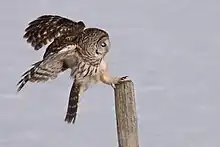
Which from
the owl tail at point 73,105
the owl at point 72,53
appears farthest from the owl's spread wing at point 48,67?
the owl tail at point 73,105

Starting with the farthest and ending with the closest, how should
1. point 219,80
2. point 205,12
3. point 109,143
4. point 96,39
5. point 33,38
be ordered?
point 205,12 → point 219,80 → point 109,143 → point 33,38 → point 96,39

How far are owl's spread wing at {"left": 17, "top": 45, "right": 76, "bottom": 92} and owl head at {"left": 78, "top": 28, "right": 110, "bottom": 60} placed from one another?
0.19 ft

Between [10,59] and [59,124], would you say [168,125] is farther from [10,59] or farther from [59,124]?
[10,59]

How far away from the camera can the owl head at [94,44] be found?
3984mm

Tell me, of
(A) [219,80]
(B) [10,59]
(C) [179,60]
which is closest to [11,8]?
(B) [10,59]

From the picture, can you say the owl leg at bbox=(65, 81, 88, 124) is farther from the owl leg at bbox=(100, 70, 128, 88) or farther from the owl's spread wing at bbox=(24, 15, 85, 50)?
the owl's spread wing at bbox=(24, 15, 85, 50)

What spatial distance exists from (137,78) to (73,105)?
8.30 feet

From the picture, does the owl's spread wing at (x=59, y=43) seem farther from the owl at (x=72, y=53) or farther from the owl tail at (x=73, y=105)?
the owl tail at (x=73, y=105)

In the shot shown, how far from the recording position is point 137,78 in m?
6.60

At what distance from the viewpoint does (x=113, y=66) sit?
22.0 ft

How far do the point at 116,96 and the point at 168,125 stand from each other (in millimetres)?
2128

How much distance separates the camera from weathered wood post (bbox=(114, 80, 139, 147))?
3.58 metres

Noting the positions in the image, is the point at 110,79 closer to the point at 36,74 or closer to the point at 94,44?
the point at 94,44

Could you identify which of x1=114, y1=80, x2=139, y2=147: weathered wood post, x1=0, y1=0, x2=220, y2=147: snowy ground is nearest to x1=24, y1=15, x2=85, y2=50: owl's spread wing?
x1=114, y1=80, x2=139, y2=147: weathered wood post
